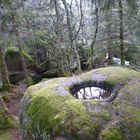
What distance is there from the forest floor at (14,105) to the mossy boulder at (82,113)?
13.5 feet

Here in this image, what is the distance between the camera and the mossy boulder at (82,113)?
420 centimetres

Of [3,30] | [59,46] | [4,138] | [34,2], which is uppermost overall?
[34,2]

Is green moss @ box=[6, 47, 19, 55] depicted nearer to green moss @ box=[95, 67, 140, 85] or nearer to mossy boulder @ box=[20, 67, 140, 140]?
mossy boulder @ box=[20, 67, 140, 140]

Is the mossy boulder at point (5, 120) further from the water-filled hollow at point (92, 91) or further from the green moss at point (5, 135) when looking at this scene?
the water-filled hollow at point (92, 91)

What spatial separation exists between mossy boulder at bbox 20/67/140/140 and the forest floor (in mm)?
4109

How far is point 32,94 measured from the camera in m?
5.54

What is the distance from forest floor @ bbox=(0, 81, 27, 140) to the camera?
30.5ft

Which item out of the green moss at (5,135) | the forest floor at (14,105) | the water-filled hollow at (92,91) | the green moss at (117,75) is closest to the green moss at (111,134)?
the water-filled hollow at (92,91)

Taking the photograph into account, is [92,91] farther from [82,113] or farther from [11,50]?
[11,50]

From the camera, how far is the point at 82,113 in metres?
4.46

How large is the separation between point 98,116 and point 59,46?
331 inches

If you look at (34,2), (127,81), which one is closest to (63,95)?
(127,81)

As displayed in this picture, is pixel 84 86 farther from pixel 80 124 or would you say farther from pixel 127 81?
pixel 80 124

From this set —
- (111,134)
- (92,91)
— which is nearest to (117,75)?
(92,91)
